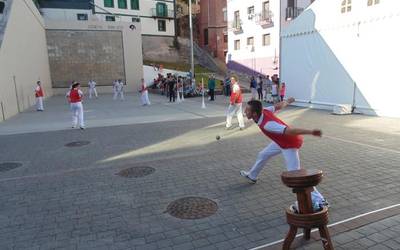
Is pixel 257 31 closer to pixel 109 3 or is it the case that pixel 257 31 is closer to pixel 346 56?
pixel 109 3

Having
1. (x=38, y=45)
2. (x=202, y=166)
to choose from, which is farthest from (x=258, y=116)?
(x=38, y=45)

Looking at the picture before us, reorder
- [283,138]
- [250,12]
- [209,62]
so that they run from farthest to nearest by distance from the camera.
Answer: [209,62] → [250,12] → [283,138]

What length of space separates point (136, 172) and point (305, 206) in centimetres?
421

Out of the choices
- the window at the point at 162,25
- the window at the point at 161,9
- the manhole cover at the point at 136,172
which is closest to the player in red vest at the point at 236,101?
the manhole cover at the point at 136,172

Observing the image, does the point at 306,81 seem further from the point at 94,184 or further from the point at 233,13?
the point at 233,13

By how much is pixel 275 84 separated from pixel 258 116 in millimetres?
15563

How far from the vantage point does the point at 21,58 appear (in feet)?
66.6

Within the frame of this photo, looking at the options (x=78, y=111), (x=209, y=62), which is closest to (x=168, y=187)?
(x=78, y=111)

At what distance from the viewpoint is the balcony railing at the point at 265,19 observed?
34000 mm

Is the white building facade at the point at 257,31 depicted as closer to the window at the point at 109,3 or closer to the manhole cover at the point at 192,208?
the window at the point at 109,3

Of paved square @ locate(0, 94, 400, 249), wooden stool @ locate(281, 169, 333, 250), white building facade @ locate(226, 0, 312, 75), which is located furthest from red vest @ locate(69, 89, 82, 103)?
white building facade @ locate(226, 0, 312, 75)

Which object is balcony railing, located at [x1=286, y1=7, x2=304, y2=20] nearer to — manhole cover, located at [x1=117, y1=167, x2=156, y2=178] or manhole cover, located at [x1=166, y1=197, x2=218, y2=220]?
manhole cover, located at [x1=117, y1=167, x2=156, y2=178]

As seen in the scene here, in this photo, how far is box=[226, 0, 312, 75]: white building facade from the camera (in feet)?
109

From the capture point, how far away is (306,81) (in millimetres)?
17359
